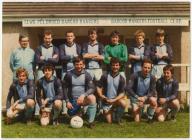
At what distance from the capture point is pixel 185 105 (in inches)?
346

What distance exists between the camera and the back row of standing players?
719cm

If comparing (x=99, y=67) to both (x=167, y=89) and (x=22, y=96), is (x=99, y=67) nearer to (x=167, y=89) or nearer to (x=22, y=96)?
(x=167, y=89)

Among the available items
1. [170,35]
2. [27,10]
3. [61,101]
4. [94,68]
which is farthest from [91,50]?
[170,35]

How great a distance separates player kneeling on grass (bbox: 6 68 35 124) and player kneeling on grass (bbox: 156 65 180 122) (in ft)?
6.23

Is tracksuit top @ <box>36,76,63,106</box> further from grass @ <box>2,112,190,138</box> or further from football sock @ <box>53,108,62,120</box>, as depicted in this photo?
grass @ <box>2,112,190,138</box>

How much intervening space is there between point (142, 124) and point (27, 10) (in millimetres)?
3451

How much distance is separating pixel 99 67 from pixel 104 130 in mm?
1122

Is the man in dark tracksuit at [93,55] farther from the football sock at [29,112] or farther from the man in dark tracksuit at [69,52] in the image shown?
the football sock at [29,112]

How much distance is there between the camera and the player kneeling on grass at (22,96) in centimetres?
713

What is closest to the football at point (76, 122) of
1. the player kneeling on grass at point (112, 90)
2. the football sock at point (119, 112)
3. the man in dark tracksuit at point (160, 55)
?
the player kneeling on grass at point (112, 90)

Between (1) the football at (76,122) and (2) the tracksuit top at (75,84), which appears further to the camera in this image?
(2) the tracksuit top at (75,84)

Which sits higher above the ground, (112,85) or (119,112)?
(112,85)

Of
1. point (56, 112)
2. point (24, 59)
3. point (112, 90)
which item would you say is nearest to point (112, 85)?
point (112, 90)

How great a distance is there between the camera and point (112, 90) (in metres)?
7.21
